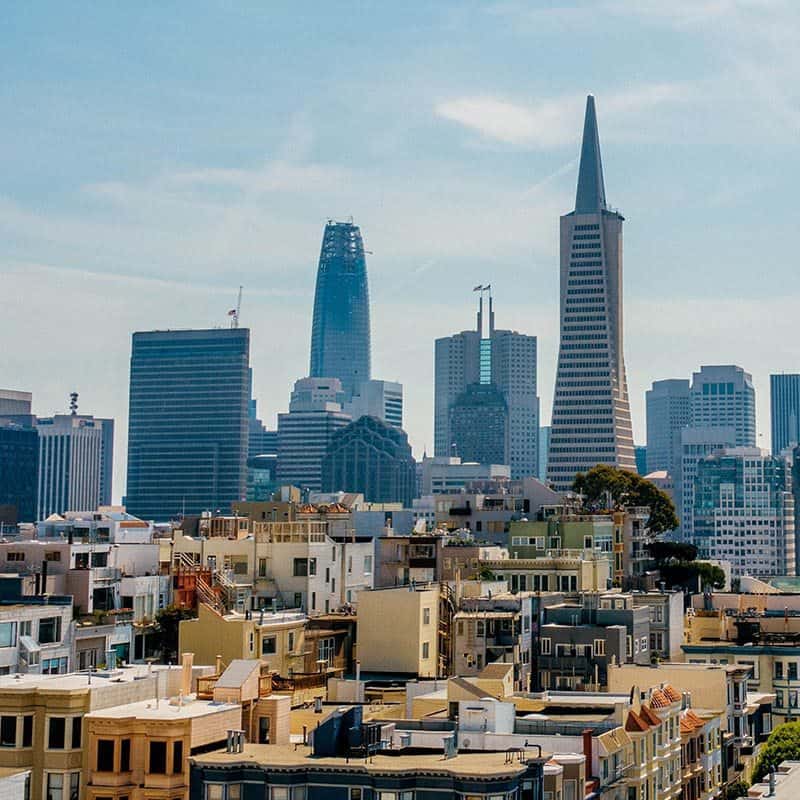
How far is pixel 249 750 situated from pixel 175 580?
2230 inches

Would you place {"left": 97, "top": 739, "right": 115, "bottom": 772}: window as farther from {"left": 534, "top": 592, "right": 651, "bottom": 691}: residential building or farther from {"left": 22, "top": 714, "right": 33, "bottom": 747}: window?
{"left": 534, "top": 592, "right": 651, "bottom": 691}: residential building

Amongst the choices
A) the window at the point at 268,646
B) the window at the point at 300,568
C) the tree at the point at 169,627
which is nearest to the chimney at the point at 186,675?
the window at the point at 268,646

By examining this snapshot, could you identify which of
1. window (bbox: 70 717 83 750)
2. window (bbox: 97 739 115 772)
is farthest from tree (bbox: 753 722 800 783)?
window (bbox: 70 717 83 750)

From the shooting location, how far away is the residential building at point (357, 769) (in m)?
60.4

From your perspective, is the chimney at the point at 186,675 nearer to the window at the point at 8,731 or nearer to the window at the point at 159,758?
the window at the point at 159,758

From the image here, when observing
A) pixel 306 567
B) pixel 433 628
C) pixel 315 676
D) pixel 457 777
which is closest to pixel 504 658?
pixel 433 628

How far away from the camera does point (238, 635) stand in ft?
339

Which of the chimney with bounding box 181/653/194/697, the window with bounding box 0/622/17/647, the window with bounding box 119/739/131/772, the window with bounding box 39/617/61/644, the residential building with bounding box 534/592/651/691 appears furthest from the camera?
the residential building with bounding box 534/592/651/691

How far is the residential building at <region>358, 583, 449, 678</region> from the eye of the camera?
4311 inches

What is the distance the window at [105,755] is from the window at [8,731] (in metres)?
4.17

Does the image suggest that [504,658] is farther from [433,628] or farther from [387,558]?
[387,558]

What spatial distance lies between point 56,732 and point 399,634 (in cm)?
4413

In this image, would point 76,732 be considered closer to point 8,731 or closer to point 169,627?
point 8,731

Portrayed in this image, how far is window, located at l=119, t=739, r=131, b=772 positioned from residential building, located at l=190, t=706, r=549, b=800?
353cm
